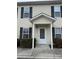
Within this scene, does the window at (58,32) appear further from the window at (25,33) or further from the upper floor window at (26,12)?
the upper floor window at (26,12)

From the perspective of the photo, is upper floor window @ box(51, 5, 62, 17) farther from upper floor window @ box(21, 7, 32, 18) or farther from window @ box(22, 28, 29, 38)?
window @ box(22, 28, 29, 38)

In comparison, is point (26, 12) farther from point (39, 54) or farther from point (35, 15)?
point (39, 54)

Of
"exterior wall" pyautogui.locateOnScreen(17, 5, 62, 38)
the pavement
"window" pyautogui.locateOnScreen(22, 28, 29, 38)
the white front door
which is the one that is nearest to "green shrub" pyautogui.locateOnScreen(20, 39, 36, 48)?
"window" pyautogui.locateOnScreen(22, 28, 29, 38)

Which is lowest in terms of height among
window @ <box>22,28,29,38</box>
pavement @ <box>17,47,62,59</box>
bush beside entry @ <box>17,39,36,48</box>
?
pavement @ <box>17,47,62,59</box>

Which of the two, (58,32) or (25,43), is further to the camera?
(58,32)

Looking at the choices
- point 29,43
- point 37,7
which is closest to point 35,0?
point 37,7

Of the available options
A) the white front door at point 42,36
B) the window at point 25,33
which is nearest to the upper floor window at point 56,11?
the white front door at point 42,36

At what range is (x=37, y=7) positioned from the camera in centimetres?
1502

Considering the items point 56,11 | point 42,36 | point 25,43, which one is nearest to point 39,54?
point 25,43

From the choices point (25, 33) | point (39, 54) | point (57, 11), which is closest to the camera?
point (39, 54)
